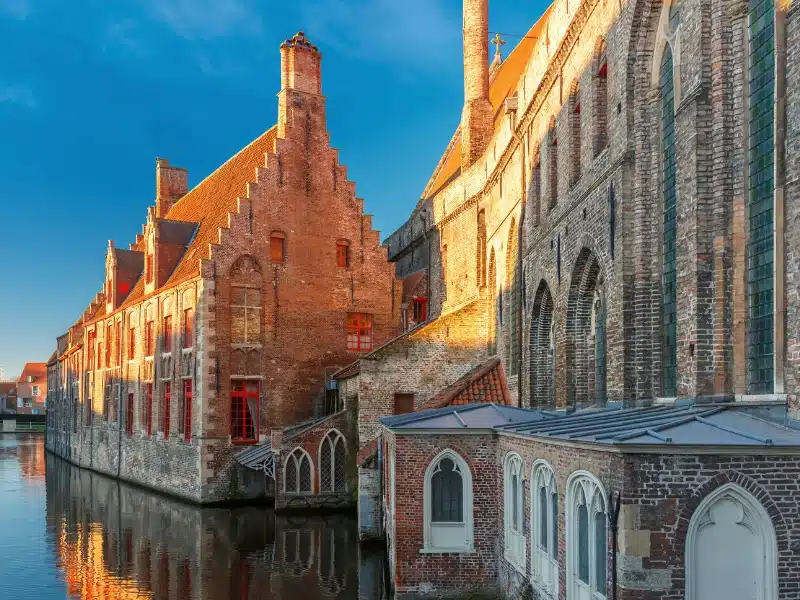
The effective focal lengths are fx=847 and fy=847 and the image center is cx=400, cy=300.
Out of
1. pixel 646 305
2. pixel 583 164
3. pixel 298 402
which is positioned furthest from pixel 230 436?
pixel 646 305

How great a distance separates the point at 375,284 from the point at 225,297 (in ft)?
18.3

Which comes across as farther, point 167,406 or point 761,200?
point 167,406

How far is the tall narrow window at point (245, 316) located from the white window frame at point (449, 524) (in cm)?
1496

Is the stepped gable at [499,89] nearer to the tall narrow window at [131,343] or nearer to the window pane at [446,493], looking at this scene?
the tall narrow window at [131,343]

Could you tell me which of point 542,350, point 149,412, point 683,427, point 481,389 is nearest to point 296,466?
point 481,389

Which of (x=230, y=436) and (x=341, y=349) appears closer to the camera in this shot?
(x=230, y=436)

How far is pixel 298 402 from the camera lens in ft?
91.8

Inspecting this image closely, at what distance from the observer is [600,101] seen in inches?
561

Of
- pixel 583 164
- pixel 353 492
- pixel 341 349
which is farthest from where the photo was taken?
pixel 341 349

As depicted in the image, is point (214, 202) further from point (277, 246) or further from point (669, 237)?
point (669, 237)

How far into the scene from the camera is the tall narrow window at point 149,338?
32.3 meters

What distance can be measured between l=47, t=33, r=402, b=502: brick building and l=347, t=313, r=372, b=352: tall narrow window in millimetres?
50

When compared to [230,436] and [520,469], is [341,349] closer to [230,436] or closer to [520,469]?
[230,436]

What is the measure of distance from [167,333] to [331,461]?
33.0 ft
